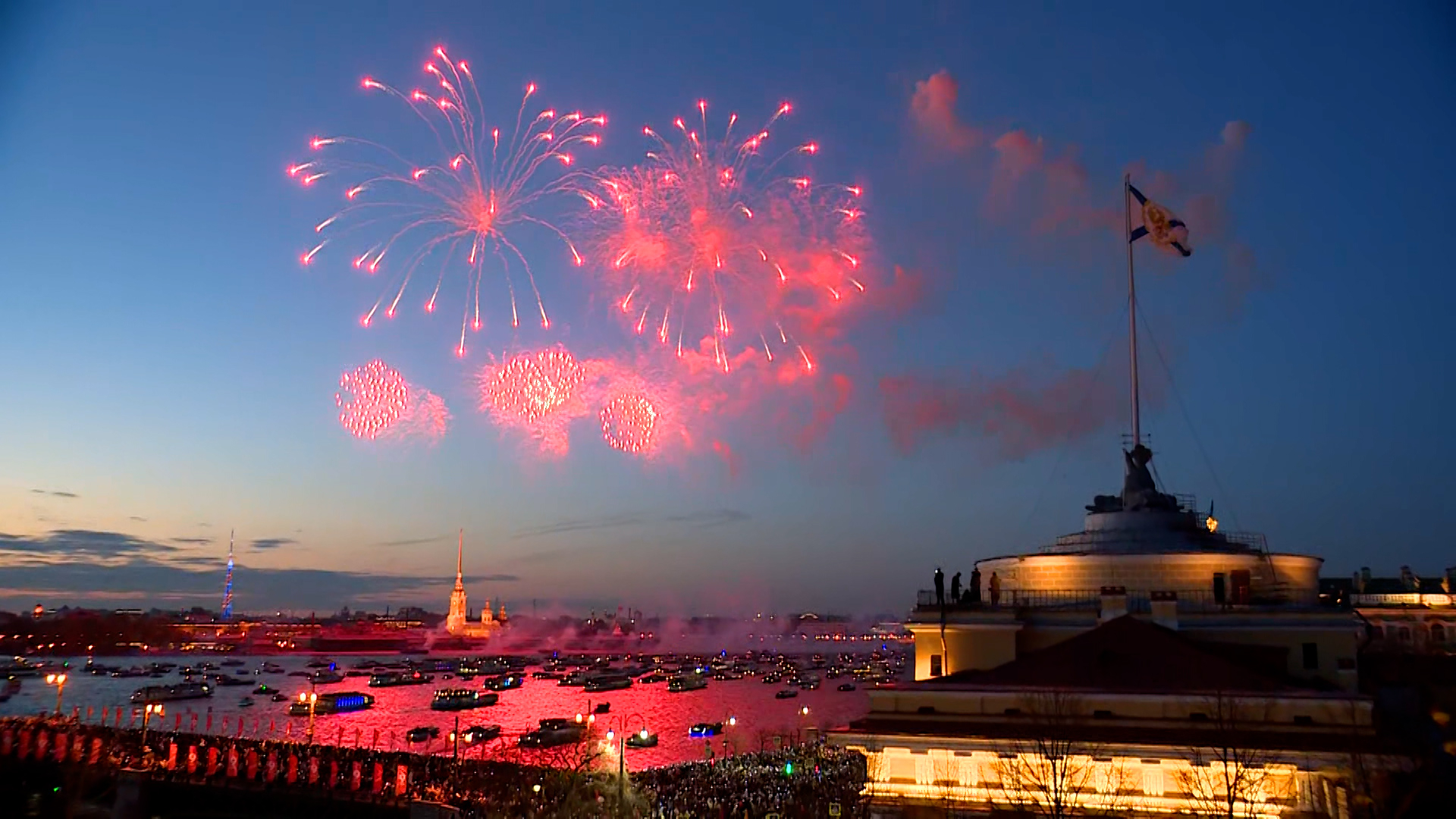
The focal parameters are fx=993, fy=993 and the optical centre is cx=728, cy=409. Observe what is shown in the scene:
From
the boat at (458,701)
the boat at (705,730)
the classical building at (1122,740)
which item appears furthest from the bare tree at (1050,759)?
the boat at (458,701)

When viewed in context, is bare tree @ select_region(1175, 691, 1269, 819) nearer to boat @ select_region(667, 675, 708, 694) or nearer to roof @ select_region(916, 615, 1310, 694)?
roof @ select_region(916, 615, 1310, 694)

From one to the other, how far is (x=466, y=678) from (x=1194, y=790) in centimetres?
17651

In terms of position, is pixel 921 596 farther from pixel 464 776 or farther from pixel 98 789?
pixel 98 789

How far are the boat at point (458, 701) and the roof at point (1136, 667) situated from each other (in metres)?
101

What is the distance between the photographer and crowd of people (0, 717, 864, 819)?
117 feet

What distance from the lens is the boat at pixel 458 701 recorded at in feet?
381

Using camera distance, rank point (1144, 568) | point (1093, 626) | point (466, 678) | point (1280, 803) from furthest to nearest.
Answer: point (466, 678) → point (1144, 568) → point (1093, 626) → point (1280, 803)

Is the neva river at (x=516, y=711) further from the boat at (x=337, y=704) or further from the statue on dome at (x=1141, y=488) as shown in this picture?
the statue on dome at (x=1141, y=488)

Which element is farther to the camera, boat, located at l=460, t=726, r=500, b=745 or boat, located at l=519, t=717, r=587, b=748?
boat, located at l=460, t=726, r=500, b=745

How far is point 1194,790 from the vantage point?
69.9 ft

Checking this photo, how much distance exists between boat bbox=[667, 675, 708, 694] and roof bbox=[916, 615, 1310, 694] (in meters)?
125

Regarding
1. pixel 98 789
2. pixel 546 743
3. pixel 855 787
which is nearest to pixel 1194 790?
pixel 855 787

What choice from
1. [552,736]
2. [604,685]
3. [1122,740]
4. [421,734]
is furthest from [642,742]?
[604,685]

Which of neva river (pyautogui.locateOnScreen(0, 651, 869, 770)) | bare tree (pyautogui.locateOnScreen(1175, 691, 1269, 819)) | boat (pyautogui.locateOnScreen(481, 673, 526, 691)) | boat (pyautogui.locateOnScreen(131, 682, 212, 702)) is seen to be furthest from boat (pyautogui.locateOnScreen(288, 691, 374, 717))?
bare tree (pyautogui.locateOnScreen(1175, 691, 1269, 819))
